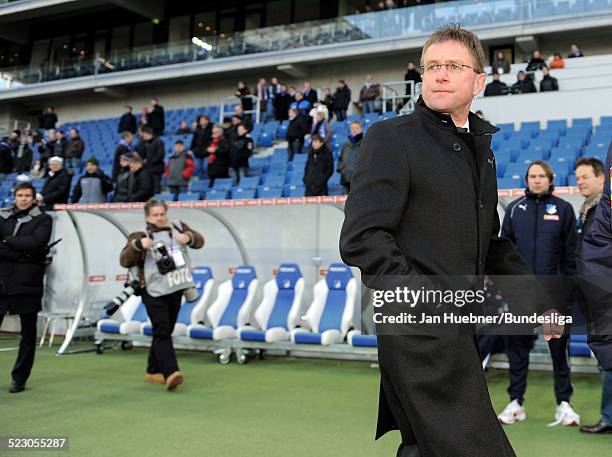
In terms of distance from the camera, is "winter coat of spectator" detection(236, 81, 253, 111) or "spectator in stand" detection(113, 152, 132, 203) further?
"winter coat of spectator" detection(236, 81, 253, 111)

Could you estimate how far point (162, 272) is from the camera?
19.8ft

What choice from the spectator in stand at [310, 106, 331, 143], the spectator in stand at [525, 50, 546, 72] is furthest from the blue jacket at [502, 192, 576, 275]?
the spectator in stand at [525, 50, 546, 72]

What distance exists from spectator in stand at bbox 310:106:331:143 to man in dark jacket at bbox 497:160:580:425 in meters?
7.05

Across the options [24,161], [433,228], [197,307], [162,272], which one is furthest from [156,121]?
[433,228]

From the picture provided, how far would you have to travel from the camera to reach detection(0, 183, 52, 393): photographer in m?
5.86

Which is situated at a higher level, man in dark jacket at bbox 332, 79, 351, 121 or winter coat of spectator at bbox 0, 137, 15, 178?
man in dark jacket at bbox 332, 79, 351, 121

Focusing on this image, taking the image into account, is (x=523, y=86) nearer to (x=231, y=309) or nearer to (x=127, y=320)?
(x=231, y=309)

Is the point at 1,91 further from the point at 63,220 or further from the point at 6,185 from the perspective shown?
the point at 63,220

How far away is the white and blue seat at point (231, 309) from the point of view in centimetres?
814

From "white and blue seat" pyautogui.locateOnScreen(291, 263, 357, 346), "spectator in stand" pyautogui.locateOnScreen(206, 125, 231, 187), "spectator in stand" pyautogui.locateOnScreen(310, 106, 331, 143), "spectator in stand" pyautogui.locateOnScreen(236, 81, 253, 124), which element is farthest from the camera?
"spectator in stand" pyautogui.locateOnScreen(236, 81, 253, 124)

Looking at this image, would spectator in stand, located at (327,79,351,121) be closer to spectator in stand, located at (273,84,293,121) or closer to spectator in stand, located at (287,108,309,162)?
spectator in stand, located at (273,84,293,121)

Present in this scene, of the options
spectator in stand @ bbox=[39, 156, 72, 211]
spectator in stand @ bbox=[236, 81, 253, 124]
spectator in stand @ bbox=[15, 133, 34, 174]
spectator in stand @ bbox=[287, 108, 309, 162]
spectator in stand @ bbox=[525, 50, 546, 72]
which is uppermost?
spectator in stand @ bbox=[525, 50, 546, 72]

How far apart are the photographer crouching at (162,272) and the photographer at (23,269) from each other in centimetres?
81

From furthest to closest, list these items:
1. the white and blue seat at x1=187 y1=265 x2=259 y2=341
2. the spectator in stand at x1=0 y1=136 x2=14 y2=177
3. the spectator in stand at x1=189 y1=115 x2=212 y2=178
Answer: the spectator in stand at x1=0 y1=136 x2=14 y2=177 < the spectator in stand at x1=189 y1=115 x2=212 y2=178 < the white and blue seat at x1=187 y1=265 x2=259 y2=341
